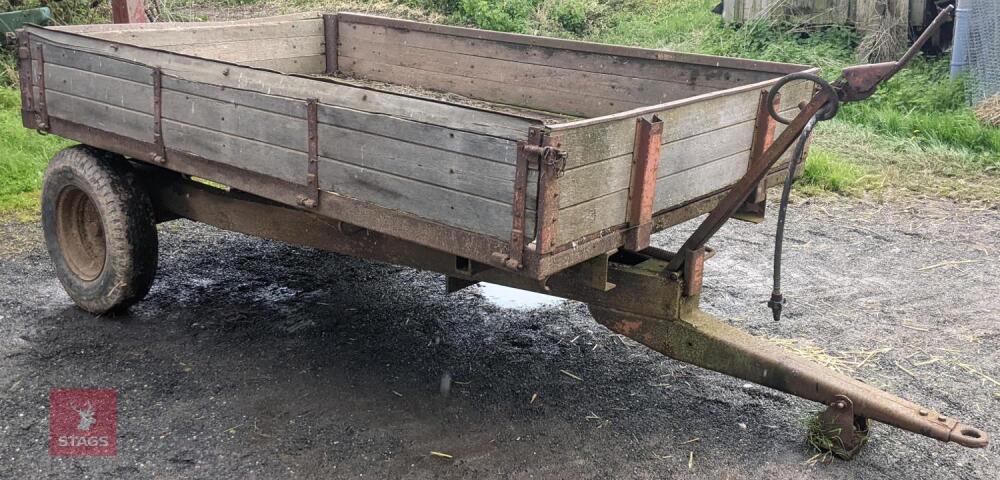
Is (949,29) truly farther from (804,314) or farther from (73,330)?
(73,330)

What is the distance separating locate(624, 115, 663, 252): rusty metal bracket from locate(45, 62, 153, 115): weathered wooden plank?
→ 7.26 ft

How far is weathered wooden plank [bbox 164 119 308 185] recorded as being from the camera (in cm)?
369

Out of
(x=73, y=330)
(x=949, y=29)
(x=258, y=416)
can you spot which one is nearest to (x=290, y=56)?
(x=73, y=330)

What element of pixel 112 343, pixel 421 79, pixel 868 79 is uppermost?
pixel 868 79

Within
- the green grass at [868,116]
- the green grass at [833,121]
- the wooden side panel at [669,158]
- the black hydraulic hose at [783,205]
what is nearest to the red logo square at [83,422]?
the wooden side panel at [669,158]

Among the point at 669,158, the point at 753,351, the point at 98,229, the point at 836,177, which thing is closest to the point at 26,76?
the point at 98,229

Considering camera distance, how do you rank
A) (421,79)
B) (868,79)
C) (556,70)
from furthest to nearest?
(421,79) < (556,70) < (868,79)

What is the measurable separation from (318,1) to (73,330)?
10716mm

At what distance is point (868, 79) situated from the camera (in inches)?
123

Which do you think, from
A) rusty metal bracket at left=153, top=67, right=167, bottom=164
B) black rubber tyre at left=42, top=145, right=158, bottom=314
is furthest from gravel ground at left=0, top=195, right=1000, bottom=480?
rusty metal bracket at left=153, top=67, right=167, bottom=164

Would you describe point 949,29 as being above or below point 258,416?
above

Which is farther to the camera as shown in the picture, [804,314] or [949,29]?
[949,29]

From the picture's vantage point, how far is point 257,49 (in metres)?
6.13

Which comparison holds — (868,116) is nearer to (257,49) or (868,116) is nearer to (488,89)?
(488,89)
